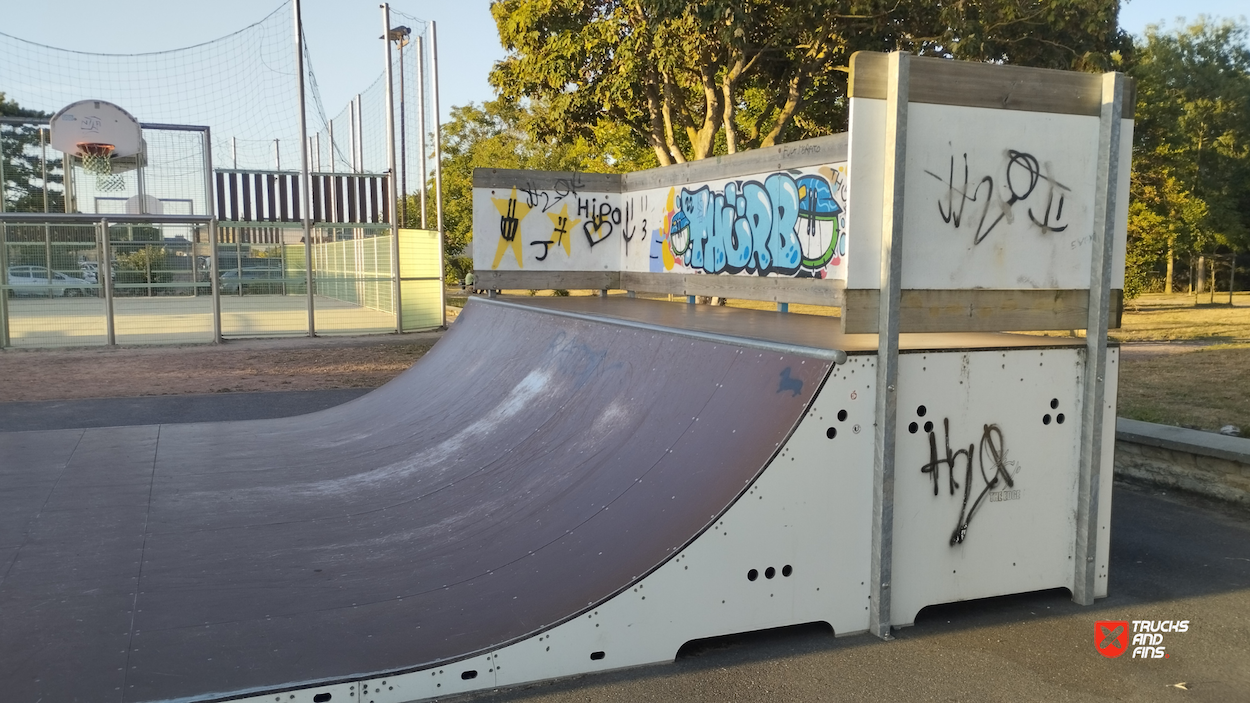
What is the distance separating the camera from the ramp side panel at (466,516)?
12.6ft

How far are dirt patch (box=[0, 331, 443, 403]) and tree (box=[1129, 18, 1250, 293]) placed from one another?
17.3 metres

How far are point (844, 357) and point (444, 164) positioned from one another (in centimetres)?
3818

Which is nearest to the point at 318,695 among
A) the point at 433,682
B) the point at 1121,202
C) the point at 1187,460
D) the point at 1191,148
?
the point at 433,682

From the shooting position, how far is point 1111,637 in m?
4.19

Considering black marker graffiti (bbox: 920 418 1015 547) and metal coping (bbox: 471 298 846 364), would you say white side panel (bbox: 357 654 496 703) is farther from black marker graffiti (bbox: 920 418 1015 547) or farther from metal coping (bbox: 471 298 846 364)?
black marker graffiti (bbox: 920 418 1015 547)

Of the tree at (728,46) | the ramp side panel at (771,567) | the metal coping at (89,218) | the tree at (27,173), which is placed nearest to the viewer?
the ramp side panel at (771,567)

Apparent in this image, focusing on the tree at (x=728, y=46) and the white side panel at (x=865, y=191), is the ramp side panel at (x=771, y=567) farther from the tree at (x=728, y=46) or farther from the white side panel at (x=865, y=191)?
the tree at (x=728, y=46)

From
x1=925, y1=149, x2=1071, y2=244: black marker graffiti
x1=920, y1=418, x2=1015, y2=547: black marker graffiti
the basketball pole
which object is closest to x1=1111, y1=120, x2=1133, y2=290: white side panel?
x1=925, y1=149, x2=1071, y2=244: black marker graffiti

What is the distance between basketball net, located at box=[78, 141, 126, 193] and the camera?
59.8 ft

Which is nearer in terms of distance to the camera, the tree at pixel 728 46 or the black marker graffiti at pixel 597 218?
the black marker graffiti at pixel 597 218

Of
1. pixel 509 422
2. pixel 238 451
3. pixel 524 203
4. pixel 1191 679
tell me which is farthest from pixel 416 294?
pixel 1191 679

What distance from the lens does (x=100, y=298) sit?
18.7 meters

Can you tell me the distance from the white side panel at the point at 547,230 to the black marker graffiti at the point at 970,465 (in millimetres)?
6079

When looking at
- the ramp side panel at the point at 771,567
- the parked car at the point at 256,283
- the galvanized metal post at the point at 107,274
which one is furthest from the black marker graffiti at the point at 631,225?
the parked car at the point at 256,283
